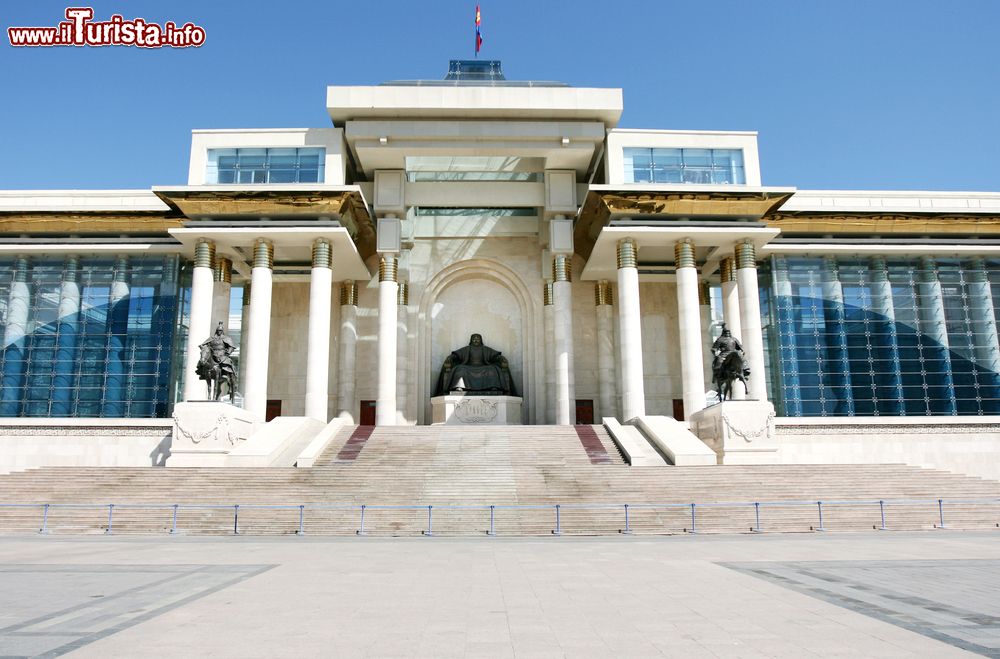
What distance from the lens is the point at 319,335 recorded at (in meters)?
30.7

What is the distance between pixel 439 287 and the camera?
3975cm

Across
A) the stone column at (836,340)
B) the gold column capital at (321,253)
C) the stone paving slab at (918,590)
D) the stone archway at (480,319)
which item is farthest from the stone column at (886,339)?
the gold column capital at (321,253)

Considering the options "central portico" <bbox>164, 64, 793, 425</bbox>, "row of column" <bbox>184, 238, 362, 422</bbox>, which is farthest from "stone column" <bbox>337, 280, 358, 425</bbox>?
"row of column" <bbox>184, 238, 362, 422</bbox>

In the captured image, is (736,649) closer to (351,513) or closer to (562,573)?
(562,573)

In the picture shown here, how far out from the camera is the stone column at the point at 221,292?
32.6 meters

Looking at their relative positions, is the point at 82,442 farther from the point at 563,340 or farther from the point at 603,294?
the point at 603,294

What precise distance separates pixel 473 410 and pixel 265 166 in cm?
1537

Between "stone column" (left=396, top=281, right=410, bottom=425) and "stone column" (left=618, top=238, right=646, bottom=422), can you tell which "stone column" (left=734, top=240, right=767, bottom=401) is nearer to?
"stone column" (left=618, top=238, right=646, bottom=422)

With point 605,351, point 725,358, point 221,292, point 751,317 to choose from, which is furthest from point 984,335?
point 221,292

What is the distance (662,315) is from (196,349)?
948 inches

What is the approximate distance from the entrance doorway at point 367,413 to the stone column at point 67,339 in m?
13.5

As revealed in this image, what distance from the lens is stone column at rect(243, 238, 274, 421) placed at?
97.5 ft

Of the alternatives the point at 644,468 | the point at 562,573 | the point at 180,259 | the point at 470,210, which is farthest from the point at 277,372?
the point at 562,573

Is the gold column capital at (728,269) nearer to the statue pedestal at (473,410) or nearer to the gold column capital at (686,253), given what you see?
the gold column capital at (686,253)
